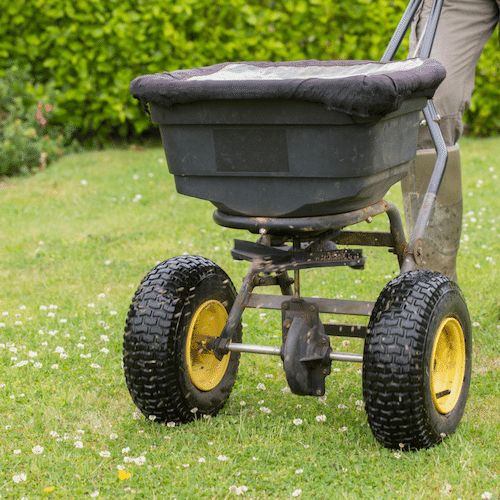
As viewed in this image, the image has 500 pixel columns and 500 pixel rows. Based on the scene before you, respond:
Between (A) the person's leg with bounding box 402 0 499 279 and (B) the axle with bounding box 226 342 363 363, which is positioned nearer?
(B) the axle with bounding box 226 342 363 363

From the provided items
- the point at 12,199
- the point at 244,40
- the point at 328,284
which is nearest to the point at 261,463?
the point at 328,284

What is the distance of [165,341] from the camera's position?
3.36 m

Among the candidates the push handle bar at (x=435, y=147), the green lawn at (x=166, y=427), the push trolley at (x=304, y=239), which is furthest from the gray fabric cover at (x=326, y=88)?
the green lawn at (x=166, y=427)

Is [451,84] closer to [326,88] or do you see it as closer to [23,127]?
[326,88]

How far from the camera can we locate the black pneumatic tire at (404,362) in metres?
3.11

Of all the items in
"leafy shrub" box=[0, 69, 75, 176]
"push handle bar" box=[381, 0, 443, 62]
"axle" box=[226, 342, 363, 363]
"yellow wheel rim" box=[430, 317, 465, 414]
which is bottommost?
"leafy shrub" box=[0, 69, 75, 176]

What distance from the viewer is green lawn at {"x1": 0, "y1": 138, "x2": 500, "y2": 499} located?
A: 3.13 metres

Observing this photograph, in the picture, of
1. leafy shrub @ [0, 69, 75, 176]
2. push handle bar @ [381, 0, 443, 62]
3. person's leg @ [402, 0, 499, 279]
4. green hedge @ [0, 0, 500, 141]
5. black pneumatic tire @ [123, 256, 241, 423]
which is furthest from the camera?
green hedge @ [0, 0, 500, 141]

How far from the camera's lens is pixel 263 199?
10.5ft

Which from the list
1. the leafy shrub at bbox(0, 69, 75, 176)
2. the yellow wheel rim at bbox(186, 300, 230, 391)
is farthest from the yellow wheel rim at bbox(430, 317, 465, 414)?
the leafy shrub at bbox(0, 69, 75, 176)

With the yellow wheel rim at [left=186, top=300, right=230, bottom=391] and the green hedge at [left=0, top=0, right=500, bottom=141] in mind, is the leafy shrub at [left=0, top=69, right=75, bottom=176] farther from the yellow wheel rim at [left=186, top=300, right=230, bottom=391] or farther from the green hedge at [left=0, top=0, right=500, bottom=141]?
the yellow wheel rim at [left=186, top=300, right=230, bottom=391]

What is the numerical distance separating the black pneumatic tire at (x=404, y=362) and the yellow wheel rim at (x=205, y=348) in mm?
627

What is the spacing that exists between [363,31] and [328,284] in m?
3.71

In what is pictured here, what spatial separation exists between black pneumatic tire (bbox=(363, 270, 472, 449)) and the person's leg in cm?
102
